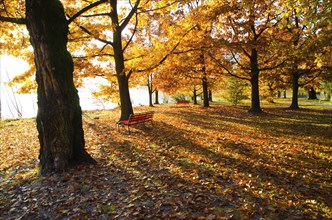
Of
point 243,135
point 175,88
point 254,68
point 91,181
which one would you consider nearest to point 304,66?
point 254,68

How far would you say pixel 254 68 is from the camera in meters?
17.2

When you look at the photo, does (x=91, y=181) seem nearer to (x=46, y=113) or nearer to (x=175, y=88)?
(x=46, y=113)

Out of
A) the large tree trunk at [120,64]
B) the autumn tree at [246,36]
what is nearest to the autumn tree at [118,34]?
the large tree trunk at [120,64]

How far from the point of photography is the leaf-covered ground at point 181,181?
4.37 m

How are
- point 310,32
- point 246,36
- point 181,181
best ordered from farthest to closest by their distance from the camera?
point 246,36 < point 310,32 < point 181,181

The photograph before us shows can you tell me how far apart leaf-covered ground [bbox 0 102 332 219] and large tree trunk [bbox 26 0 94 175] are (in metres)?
0.67

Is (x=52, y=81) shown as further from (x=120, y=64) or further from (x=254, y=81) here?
(x=254, y=81)

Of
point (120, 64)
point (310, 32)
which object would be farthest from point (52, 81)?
point (310, 32)

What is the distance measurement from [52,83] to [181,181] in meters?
4.38

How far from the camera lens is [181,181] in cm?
555

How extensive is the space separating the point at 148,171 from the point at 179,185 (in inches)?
49.4

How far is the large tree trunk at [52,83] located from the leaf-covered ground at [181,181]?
0.67 meters

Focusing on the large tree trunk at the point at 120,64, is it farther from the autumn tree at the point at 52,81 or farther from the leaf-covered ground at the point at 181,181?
the autumn tree at the point at 52,81

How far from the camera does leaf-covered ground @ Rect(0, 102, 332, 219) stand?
14.3ft
